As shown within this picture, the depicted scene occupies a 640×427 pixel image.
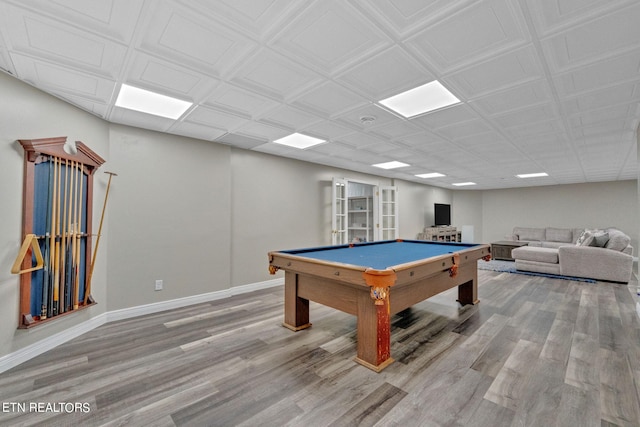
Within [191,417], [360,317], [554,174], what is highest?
[554,174]

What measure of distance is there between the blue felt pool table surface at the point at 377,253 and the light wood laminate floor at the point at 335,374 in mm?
769

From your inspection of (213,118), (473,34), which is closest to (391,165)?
(213,118)

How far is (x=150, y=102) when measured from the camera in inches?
105

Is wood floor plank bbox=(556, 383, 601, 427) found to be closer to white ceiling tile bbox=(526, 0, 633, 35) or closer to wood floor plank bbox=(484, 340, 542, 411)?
wood floor plank bbox=(484, 340, 542, 411)

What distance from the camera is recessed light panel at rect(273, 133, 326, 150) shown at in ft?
12.5

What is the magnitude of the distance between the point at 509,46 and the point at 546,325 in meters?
2.90

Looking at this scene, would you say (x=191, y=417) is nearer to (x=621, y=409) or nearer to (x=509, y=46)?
(x=621, y=409)

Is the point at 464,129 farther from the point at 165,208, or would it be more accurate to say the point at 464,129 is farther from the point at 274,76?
the point at 165,208

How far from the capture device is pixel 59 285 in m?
2.52

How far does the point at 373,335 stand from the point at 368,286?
0.44 meters

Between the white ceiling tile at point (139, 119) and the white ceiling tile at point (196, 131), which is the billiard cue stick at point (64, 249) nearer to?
the white ceiling tile at point (139, 119)

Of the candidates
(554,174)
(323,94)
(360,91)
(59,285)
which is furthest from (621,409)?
(554,174)

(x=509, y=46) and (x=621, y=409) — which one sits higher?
(x=509, y=46)

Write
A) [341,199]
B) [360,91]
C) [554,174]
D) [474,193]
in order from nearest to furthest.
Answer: [360,91], [341,199], [554,174], [474,193]
